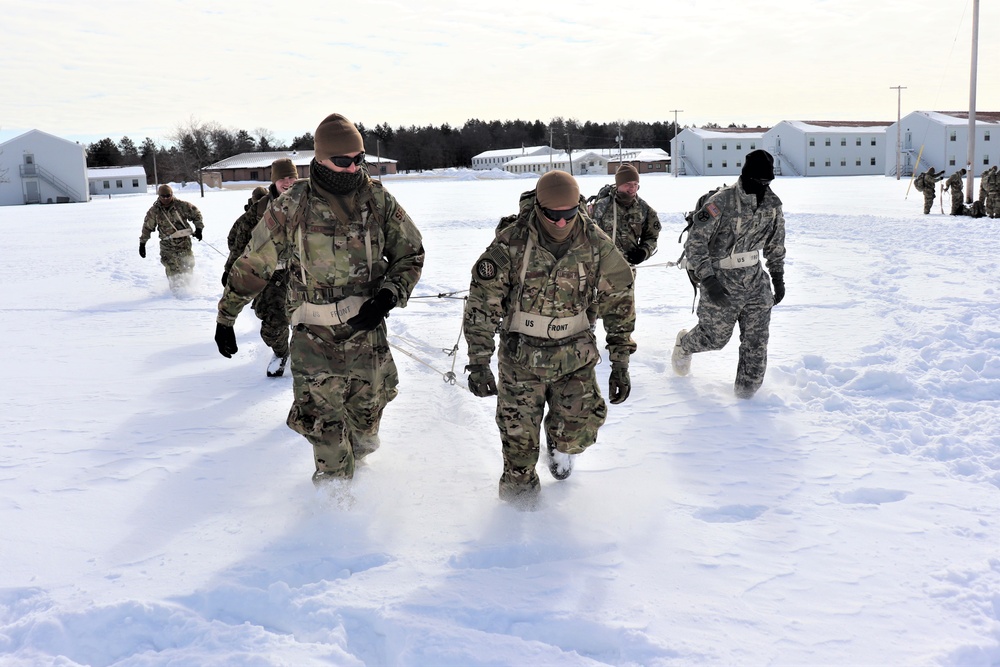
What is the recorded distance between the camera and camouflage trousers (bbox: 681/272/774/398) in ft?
19.7

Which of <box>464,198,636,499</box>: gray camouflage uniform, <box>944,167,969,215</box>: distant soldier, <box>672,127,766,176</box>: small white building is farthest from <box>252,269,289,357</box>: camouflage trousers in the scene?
<box>672,127,766,176</box>: small white building

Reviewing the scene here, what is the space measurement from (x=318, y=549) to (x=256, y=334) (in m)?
6.25

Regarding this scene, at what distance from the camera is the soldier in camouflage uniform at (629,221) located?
7.69 m

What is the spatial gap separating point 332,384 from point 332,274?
0.60m

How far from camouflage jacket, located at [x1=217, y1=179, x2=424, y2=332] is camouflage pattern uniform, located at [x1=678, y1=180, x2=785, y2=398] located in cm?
277

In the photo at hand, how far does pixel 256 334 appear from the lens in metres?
9.52

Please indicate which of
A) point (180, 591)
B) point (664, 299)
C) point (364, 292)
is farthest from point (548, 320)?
point (664, 299)

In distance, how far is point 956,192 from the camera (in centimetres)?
2300

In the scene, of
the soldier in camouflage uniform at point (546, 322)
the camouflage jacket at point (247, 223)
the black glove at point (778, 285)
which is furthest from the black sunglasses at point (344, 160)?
the black glove at point (778, 285)

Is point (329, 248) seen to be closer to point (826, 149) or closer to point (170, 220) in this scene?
point (170, 220)

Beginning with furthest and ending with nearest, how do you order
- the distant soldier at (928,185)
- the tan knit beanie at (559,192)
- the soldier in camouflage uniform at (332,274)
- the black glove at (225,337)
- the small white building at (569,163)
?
the small white building at (569,163) → the distant soldier at (928,185) → the black glove at (225,337) → the soldier in camouflage uniform at (332,274) → the tan knit beanie at (559,192)

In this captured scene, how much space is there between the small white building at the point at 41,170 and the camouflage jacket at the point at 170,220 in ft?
211

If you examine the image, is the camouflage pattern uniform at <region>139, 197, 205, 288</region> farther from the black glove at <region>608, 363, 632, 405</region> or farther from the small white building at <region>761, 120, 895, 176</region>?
the small white building at <region>761, 120, 895, 176</region>

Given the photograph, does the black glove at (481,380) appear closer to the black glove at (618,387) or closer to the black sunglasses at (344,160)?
the black glove at (618,387)
